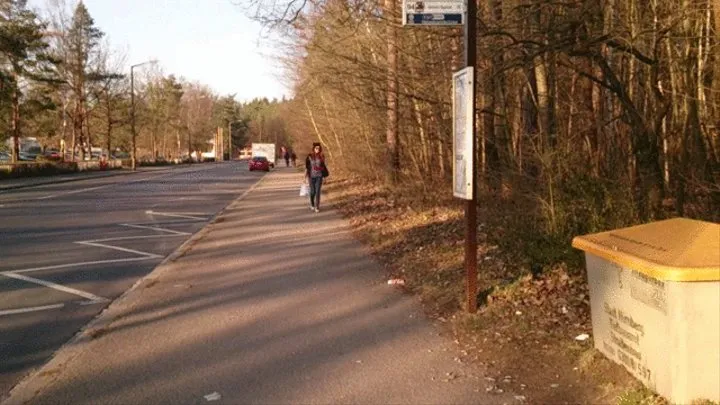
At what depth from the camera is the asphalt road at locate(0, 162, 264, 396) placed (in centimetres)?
738

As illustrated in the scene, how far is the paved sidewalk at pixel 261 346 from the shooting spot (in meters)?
5.40

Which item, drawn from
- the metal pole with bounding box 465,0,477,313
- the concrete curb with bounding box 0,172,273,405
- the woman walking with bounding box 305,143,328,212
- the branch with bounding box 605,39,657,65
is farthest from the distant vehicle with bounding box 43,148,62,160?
the metal pole with bounding box 465,0,477,313

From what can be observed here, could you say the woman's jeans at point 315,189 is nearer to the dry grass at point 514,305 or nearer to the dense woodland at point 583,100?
the dense woodland at point 583,100

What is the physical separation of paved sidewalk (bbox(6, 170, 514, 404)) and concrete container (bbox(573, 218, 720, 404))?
3.08 feet

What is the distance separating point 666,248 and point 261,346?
134 inches

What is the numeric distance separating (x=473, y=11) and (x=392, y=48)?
29.8ft

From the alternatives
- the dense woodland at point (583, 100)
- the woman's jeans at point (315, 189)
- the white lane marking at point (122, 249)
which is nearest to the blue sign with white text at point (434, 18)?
the dense woodland at point (583, 100)

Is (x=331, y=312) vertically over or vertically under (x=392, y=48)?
under

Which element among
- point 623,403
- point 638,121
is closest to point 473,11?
point 638,121

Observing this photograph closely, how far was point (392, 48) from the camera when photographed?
16.4 m

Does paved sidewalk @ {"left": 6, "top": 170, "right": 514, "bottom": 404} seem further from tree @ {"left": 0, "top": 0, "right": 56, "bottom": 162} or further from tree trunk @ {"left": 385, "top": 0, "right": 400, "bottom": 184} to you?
tree @ {"left": 0, "top": 0, "right": 56, "bottom": 162}

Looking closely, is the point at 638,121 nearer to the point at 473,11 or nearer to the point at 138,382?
the point at 473,11

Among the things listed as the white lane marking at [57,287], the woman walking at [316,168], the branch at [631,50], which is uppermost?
the branch at [631,50]

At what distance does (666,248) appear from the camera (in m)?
4.98
